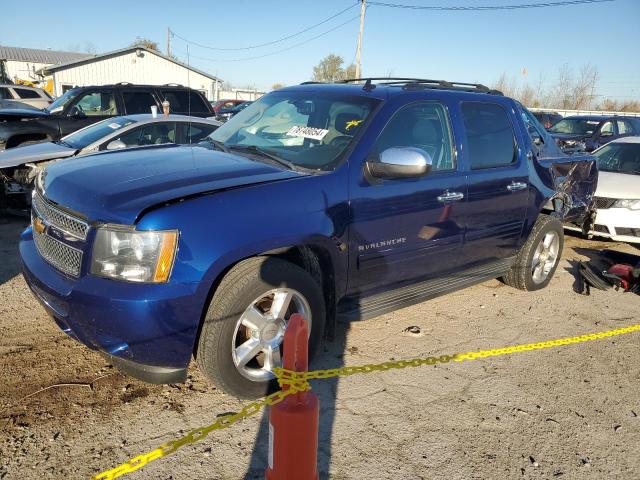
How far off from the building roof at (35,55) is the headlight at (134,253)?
1972 inches

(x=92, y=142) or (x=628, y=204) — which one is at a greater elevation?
(x=92, y=142)

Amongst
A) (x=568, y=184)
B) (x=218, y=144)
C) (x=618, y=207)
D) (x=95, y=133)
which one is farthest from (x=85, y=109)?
(x=618, y=207)

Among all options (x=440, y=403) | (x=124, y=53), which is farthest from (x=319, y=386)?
(x=124, y=53)

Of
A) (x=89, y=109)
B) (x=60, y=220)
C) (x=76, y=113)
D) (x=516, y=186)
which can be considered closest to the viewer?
(x=60, y=220)

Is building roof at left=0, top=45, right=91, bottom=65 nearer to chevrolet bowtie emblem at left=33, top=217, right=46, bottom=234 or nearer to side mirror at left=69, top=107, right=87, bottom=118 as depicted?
side mirror at left=69, top=107, right=87, bottom=118

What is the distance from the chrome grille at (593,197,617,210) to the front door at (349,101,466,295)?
4103 mm

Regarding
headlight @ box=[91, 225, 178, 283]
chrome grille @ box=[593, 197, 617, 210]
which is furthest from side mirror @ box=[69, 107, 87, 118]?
chrome grille @ box=[593, 197, 617, 210]

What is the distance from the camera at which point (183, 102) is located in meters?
10.4

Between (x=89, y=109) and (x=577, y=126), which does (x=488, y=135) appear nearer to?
(x=89, y=109)

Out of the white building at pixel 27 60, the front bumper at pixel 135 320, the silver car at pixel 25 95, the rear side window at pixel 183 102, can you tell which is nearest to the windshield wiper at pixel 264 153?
the front bumper at pixel 135 320

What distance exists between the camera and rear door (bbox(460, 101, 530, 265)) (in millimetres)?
4043

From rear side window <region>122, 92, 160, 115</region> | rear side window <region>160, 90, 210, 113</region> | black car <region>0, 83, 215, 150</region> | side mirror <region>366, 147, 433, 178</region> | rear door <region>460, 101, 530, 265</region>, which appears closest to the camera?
side mirror <region>366, 147, 433, 178</region>

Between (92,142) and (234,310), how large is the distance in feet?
16.6

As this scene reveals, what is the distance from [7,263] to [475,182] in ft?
15.6
